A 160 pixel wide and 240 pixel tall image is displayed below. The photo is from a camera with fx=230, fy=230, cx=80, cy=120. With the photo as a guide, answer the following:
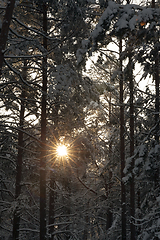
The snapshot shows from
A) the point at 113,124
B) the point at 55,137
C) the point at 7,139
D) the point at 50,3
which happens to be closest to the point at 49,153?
the point at 55,137

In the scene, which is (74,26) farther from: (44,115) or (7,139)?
(7,139)

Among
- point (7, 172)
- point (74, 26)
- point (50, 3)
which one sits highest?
point (50, 3)

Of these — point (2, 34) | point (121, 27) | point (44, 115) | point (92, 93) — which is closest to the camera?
point (121, 27)

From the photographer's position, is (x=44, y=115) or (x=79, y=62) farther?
(x=44, y=115)

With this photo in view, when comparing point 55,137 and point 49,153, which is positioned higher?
point 55,137

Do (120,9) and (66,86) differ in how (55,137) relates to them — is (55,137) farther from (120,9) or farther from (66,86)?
(120,9)

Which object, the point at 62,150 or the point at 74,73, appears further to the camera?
the point at 62,150

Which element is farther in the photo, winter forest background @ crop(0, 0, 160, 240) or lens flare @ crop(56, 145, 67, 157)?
lens flare @ crop(56, 145, 67, 157)

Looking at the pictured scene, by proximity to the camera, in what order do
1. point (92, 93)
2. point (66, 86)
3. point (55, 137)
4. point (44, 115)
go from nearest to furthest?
point (66, 86) → point (92, 93) → point (44, 115) → point (55, 137)

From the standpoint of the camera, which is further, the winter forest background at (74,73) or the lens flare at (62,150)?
the lens flare at (62,150)

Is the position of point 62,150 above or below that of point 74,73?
below

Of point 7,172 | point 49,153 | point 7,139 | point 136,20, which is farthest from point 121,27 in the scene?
point 7,172

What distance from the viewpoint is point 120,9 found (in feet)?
18.5

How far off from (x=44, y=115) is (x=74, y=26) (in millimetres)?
3440
